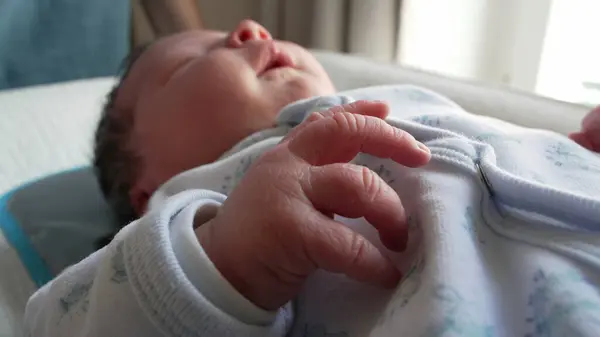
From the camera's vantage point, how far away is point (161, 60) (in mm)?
953

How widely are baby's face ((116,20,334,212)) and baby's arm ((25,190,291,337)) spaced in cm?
26

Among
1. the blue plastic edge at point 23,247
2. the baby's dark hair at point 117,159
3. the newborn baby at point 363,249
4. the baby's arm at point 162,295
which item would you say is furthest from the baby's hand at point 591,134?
the blue plastic edge at point 23,247

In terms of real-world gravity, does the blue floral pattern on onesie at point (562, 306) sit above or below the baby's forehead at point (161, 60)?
above

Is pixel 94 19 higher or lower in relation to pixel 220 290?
lower

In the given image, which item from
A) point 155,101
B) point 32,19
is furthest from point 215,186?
point 32,19

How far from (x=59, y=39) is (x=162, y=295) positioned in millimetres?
1172

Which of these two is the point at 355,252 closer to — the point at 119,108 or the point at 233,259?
the point at 233,259

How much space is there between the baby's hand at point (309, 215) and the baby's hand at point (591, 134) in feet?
1.04

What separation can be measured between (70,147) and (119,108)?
264 mm

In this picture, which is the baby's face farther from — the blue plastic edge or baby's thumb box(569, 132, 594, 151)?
baby's thumb box(569, 132, 594, 151)

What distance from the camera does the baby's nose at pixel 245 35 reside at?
935 millimetres

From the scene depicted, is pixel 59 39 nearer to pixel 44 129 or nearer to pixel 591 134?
pixel 44 129

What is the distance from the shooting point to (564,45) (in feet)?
5.09

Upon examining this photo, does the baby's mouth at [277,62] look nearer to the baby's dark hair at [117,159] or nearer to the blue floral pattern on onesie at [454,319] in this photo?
the baby's dark hair at [117,159]
